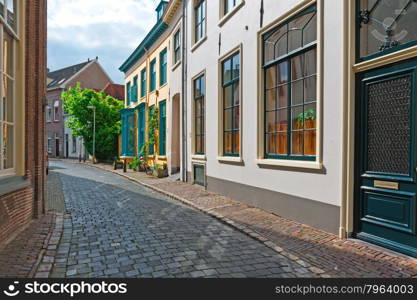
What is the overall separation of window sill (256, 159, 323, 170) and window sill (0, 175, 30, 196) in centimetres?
471

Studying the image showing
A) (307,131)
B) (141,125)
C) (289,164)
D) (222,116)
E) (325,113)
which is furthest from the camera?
(141,125)

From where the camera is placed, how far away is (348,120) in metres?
4.96

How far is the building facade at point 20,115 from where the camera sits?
5.20 metres

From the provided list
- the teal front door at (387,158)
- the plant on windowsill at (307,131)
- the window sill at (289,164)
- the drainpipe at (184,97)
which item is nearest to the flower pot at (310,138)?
the plant on windowsill at (307,131)

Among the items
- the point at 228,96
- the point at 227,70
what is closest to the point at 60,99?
the point at 227,70

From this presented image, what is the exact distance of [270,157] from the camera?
7164 millimetres

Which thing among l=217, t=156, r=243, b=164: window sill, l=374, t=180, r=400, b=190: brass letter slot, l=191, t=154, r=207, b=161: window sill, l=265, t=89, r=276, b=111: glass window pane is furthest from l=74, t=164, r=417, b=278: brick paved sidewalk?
l=191, t=154, r=207, b=161: window sill

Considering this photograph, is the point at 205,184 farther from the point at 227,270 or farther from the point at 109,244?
the point at 227,270

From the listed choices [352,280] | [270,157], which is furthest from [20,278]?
[270,157]

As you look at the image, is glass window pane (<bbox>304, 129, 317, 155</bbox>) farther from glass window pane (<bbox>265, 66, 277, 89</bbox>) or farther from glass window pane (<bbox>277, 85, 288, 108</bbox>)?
glass window pane (<bbox>265, 66, 277, 89</bbox>)

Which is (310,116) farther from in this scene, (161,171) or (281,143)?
(161,171)

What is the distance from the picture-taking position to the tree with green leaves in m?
27.6

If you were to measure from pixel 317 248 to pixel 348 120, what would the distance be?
1.97 meters

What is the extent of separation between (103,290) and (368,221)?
372cm
